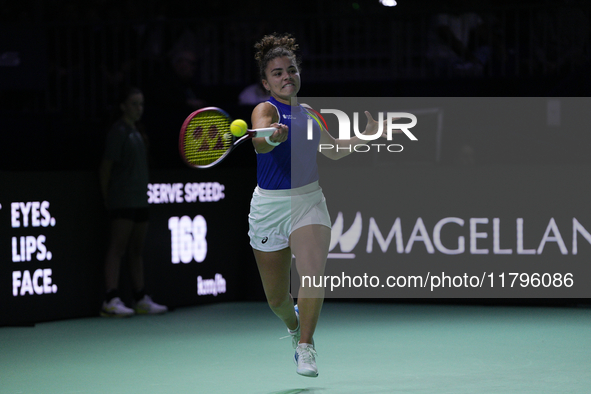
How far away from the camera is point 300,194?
4.84 meters

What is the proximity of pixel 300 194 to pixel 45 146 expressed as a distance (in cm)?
446

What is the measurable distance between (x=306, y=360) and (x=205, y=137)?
131 centimetres

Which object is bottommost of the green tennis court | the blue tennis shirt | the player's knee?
the green tennis court

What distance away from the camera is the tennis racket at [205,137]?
16.2 feet

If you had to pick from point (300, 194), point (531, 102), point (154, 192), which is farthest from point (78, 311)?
point (531, 102)

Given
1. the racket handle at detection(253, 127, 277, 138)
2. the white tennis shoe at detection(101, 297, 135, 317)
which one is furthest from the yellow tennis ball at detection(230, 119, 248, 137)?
the white tennis shoe at detection(101, 297, 135, 317)

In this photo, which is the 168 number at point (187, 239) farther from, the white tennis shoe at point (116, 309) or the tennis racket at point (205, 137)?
the tennis racket at point (205, 137)

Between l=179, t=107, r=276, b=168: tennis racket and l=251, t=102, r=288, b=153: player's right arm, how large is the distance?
0.68 feet

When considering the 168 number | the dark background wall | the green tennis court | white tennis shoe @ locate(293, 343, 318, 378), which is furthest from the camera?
the 168 number

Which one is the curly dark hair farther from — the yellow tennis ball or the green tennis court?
the green tennis court

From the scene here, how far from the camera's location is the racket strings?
194 inches

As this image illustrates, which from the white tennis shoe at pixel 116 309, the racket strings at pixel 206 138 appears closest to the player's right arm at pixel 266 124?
the racket strings at pixel 206 138

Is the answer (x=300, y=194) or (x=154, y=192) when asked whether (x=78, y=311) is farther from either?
(x=300, y=194)

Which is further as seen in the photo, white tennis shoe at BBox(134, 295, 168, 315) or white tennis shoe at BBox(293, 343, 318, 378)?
white tennis shoe at BBox(134, 295, 168, 315)
